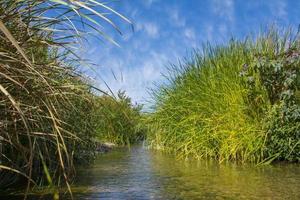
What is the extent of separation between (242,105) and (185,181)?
2917mm

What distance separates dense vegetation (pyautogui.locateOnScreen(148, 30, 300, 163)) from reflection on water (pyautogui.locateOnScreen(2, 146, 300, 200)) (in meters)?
0.51

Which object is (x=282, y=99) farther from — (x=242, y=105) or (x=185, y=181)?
(x=185, y=181)

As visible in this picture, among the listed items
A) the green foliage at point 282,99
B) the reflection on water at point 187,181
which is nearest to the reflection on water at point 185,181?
the reflection on water at point 187,181

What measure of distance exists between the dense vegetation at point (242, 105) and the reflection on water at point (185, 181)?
51 centimetres

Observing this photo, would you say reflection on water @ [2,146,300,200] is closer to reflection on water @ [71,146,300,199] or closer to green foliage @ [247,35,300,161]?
reflection on water @ [71,146,300,199]

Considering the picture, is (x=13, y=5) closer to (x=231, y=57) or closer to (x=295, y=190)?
(x=295, y=190)

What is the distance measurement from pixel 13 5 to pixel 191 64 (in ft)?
26.9

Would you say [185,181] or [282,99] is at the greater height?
[282,99]

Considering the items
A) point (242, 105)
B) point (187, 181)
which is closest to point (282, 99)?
point (242, 105)

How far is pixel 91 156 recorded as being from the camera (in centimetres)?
720

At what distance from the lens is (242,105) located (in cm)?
912

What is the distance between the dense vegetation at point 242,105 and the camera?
8.67m

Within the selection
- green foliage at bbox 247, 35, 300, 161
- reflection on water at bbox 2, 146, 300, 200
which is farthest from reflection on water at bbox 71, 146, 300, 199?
green foliage at bbox 247, 35, 300, 161

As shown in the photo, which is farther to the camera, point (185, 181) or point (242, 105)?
point (242, 105)
